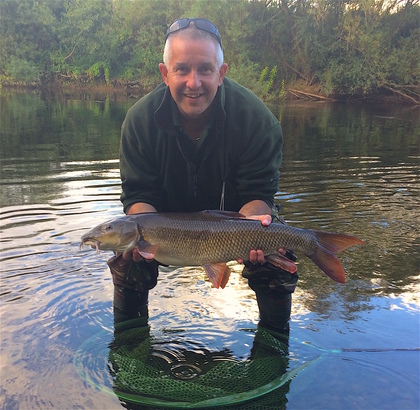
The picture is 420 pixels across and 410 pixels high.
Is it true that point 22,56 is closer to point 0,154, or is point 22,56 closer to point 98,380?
point 0,154

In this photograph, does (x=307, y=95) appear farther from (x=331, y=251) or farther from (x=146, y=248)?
(x=146, y=248)

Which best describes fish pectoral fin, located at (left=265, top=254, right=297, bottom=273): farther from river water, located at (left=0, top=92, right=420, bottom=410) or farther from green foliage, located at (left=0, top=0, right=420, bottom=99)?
green foliage, located at (left=0, top=0, right=420, bottom=99)

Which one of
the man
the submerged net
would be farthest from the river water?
the man

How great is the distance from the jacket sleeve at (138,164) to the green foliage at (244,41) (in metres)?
33.3

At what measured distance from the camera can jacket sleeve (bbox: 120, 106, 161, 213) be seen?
3.55 m

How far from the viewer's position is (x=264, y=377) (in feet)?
9.84

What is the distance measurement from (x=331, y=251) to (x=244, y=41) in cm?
4005

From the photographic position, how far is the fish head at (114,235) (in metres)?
3.05

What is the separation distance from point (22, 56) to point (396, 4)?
32.4 metres

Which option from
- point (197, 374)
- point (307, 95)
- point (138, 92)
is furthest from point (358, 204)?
point (138, 92)

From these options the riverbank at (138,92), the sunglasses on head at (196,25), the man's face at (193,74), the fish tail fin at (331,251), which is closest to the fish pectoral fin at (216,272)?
the fish tail fin at (331,251)

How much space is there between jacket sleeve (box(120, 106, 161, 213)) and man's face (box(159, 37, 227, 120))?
14.6 inches

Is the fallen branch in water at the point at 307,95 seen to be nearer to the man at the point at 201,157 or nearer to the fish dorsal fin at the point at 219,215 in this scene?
the man at the point at 201,157

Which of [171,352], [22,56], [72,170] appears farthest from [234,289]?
[22,56]
